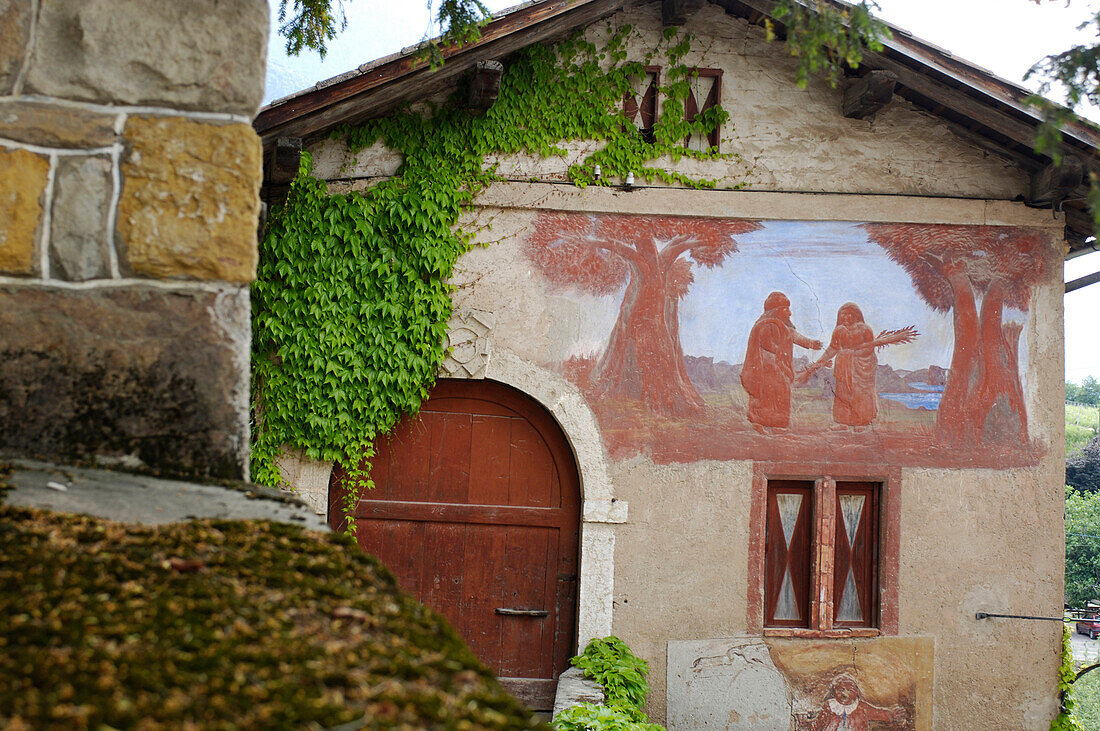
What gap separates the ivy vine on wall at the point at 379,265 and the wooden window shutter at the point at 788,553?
8.08ft

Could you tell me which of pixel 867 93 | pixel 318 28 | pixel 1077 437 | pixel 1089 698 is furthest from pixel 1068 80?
pixel 1077 437

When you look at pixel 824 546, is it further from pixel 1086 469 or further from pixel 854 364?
pixel 1086 469

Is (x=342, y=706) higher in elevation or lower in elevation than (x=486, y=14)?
lower

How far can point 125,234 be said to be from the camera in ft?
5.72

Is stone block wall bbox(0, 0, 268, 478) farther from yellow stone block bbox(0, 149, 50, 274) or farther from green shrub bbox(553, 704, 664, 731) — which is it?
green shrub bbox(553, 704, 664, 731)

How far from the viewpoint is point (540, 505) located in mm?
5793

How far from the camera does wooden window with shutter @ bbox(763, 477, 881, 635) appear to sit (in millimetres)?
5766

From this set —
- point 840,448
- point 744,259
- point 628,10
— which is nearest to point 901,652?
point 840,448

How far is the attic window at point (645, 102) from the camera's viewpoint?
5844 mm

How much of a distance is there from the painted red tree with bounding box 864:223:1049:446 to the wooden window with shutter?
0.79m

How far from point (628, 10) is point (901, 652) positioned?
4712mm

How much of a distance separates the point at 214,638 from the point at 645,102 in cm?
537

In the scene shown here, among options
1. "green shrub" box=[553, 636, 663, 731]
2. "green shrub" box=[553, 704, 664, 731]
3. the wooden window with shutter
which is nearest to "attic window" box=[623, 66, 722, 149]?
the wooden window with shutter

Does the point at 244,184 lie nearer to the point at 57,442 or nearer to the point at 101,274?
the point at 101,274
